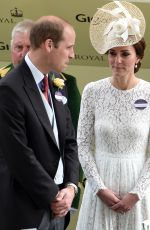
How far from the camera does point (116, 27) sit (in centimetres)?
306

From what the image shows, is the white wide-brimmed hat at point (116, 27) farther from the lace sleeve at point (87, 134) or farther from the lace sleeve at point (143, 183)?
the lace sleeve at point (143, 183)

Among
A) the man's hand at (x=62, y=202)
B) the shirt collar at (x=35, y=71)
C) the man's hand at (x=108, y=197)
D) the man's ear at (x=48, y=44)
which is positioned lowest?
the man's hand at (x=108, y=197)

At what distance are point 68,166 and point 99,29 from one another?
802 millimetres

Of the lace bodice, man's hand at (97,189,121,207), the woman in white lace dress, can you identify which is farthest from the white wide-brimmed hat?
man's hand at (97,189,121,207)

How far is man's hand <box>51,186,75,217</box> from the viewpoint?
8.39 feet

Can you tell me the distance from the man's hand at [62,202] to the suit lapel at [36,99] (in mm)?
242

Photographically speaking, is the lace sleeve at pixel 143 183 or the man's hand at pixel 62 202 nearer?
the man's hand at pixel 62 202

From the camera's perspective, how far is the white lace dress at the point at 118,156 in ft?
9.85

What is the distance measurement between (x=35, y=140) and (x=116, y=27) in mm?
884

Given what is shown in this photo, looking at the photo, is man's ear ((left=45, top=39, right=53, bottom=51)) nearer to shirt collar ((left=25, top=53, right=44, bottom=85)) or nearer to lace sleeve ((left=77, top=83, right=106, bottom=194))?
shirt collar ((left=25, top=53, right=44, bottom=85))

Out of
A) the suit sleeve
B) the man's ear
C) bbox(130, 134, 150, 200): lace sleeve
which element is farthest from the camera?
bbox(130, 134, 150, 200): lace sleeve

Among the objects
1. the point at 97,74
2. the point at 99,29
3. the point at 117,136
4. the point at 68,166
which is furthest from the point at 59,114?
the point at 97,74

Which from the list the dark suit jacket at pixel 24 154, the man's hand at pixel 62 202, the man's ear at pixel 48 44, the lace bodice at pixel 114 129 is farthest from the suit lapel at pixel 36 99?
the lace bodice at pixel 114 129

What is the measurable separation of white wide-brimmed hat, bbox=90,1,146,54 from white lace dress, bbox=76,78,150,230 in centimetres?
25
